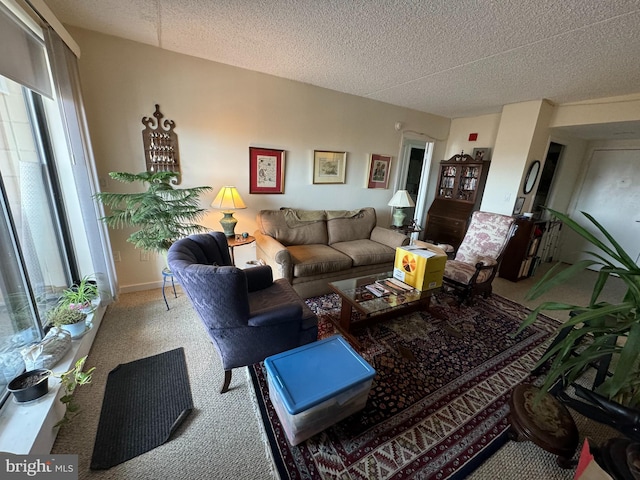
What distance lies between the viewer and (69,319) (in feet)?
5.58

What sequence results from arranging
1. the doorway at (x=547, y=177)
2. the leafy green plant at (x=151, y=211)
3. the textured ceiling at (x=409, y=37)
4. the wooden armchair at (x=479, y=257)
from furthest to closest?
the doorway at (x=547, y=177) < the wooden armchair at (x=479, y=257) < the leafy green plant at (x=151, y=211) < the textured ceiling at (x=409, y=37)

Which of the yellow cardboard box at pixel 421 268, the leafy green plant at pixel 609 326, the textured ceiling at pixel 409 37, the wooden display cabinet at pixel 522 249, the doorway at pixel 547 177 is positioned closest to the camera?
the leafy green plant at pixel 609 326

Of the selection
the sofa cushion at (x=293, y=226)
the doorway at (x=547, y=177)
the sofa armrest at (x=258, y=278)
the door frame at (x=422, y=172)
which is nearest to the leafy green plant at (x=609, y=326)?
the sofa armrest at (x=258, y=278)

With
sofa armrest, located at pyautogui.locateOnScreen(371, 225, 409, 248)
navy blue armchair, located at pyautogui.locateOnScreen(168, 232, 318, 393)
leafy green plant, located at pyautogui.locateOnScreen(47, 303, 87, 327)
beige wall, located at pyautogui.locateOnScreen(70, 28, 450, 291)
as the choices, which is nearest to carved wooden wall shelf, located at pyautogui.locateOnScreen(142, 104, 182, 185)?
beige wall, located at pyautogui.locateOnScreen(70, 28, 450, 291)

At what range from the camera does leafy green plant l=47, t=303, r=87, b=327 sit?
66.4 inches

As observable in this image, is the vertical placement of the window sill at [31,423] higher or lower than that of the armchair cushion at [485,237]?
lower

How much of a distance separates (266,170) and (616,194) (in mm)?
5393

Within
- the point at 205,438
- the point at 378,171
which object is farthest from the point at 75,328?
the point at 378,171

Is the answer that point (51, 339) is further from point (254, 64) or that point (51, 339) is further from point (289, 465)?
point (254, 64)

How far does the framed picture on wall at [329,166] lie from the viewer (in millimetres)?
3419

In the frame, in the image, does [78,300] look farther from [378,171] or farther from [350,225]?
[378,171]

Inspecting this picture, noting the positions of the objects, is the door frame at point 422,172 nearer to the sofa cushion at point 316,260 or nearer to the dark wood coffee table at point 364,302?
the sofa cushion at point 316,260

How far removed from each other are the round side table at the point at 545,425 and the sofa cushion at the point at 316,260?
5.67 feet

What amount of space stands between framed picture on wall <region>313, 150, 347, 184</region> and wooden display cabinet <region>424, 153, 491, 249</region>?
6.30ft
